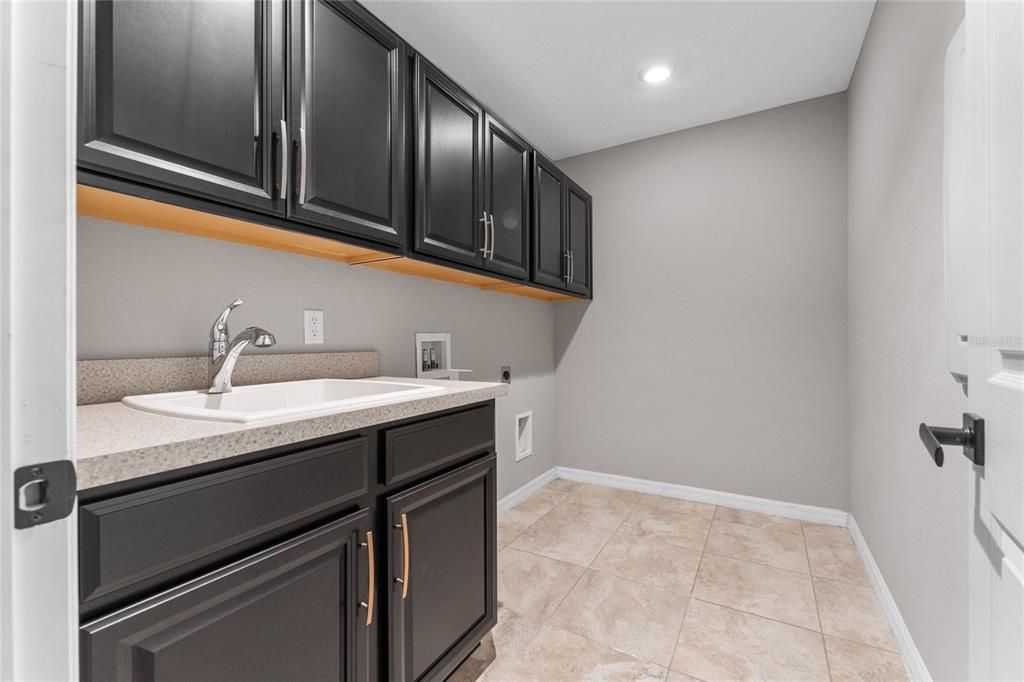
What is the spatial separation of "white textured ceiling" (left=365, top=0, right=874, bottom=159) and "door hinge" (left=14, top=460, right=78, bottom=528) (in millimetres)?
1965

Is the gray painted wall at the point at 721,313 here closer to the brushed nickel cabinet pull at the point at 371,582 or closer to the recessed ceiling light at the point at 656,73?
the recessed ceiling light at the point at 656,73

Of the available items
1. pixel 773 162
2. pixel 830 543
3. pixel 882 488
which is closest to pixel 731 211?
pixel 773 162

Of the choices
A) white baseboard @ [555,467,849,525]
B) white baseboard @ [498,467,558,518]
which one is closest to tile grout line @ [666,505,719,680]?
white baseboard @ [555,467,849,525]

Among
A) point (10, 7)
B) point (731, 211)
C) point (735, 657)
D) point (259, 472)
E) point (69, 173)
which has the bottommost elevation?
point (735, 657)

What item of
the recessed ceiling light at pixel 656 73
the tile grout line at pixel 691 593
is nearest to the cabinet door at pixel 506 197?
the recessed ceiling light at pixel 656 73

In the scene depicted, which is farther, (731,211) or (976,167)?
(731,211)

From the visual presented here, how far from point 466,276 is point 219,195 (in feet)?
3.88

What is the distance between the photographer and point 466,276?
82.9 inches

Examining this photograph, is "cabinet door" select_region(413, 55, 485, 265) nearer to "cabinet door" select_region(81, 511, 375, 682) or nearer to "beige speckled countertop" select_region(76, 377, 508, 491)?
"beige speckled countertop" select_region(76, 377, 508, 491)

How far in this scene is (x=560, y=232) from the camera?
2.73 m

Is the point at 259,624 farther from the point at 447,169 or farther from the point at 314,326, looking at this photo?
the point at 447,169

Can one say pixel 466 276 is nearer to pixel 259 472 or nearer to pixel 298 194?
pixel 298 194

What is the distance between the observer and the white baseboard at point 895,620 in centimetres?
135

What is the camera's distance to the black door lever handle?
60cm
